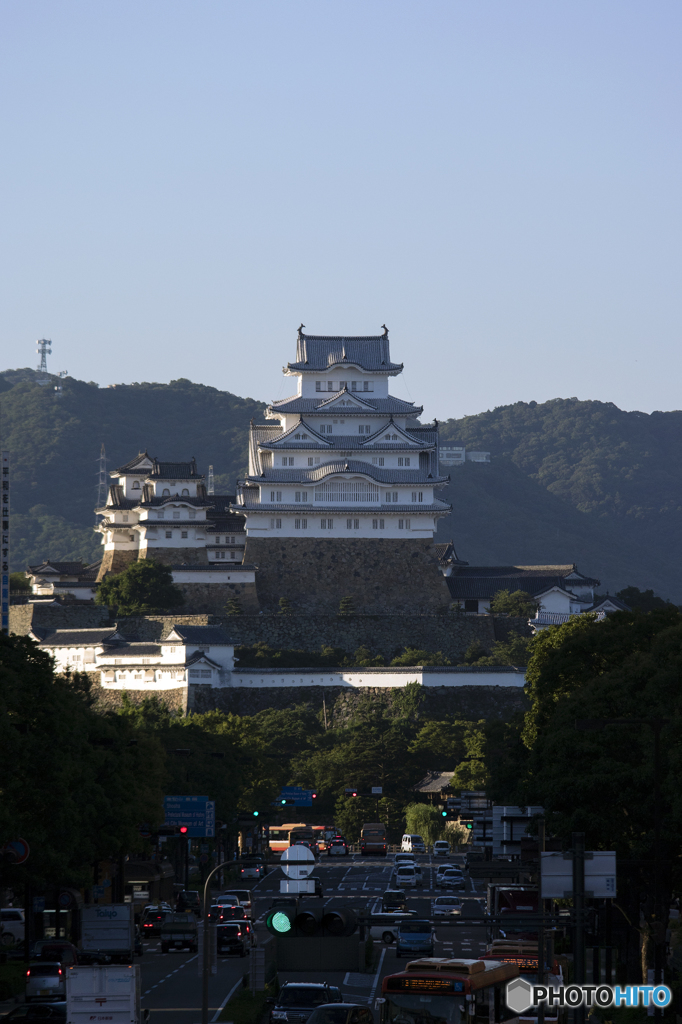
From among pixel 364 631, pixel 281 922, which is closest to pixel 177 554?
pixel 364 631

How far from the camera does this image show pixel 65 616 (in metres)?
104

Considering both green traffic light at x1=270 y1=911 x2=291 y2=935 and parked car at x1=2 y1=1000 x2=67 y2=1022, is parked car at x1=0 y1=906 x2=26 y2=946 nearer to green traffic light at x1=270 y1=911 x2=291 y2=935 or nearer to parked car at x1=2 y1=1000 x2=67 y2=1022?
parked car at x1=2 y1=1000 x2=67 y2=1022

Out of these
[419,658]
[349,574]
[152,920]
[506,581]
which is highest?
[349,574]

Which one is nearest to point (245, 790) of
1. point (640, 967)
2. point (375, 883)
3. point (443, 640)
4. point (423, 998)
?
point (375, 883)

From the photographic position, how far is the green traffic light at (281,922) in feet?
79.5

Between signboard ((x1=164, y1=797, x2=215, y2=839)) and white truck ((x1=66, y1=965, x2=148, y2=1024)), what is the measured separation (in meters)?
27.6

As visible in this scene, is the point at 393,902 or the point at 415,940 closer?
the point at 415,940

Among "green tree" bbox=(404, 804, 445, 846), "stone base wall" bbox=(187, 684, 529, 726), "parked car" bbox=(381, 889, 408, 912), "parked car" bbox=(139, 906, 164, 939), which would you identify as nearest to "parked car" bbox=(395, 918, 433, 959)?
"parked car" bbox=(381, 889, 408, 912)

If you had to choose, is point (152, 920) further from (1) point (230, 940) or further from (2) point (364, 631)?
(2) point (364, 631)

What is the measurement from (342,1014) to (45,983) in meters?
11.5

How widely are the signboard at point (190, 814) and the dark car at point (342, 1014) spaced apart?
101ft

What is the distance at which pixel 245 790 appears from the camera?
80.7m

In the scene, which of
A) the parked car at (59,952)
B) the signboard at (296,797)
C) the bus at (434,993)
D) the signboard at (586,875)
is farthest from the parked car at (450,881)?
the signboard at (586,875)

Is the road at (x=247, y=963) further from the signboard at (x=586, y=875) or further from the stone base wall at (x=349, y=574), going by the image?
the stone base wall at (x=349, y=574)
